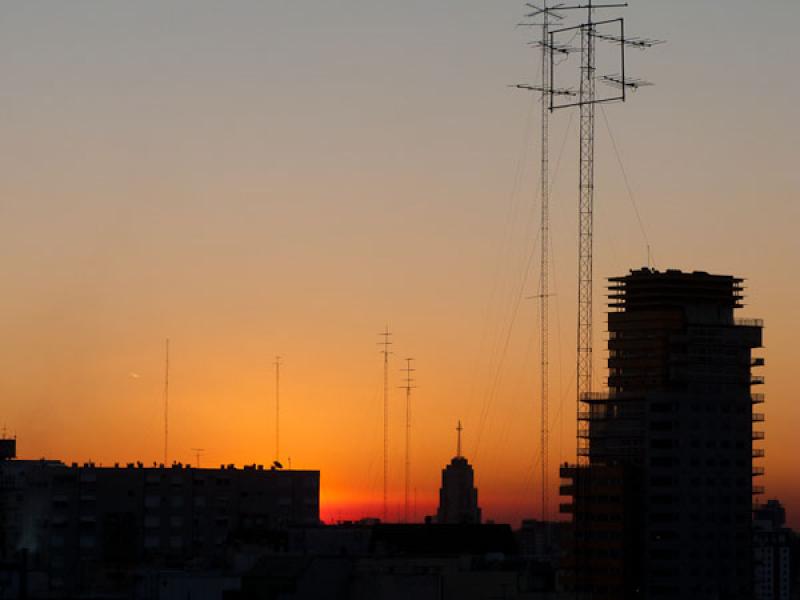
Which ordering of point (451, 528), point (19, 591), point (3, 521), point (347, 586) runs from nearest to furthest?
point (19, 591)
point (347, 586)
point (451, 528)
point (3, 521)

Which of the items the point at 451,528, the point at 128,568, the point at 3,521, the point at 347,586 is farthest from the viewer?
the point at 3,521

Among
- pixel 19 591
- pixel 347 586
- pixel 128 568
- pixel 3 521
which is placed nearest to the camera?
pixel 19 591

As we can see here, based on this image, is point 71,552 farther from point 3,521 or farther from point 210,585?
point 210,585

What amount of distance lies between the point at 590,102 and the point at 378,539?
43869 mm

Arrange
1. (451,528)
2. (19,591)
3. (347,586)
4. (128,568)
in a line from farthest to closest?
(451,528) → (128,568) → (347,586) → (19,591)

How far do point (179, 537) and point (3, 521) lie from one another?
16.4m

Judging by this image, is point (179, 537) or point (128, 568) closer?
point (128, 568)

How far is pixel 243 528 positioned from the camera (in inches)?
7702

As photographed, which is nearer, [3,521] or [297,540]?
[297,540]

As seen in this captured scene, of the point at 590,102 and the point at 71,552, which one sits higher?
the point at 590,102

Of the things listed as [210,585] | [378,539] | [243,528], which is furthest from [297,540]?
[210,585]

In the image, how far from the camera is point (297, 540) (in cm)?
17288

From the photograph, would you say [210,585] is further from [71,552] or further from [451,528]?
[71,552]

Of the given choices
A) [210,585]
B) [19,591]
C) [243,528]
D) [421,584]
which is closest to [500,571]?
[421,584]
